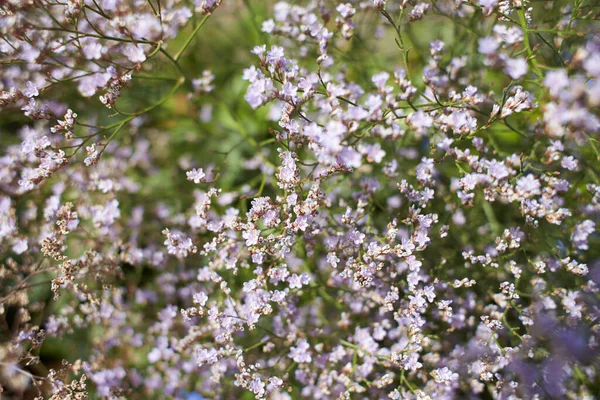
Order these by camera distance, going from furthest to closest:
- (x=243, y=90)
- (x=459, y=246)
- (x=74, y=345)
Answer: (x=243, y=90), (x=74, y=345), (x=459, y=246)

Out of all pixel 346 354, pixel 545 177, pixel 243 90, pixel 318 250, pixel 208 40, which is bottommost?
pixel 346 354

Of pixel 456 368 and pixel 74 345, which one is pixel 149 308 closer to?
pixel 74 345

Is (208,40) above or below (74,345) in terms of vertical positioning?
above

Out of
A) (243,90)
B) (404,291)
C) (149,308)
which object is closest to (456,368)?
(404,291)

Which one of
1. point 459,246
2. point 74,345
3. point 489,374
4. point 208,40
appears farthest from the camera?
point 208,40

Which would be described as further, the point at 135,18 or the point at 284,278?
the point at 284,278

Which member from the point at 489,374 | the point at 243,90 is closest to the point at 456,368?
the point at 489,374

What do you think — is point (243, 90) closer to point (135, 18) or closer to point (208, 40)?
point (208, 40)
